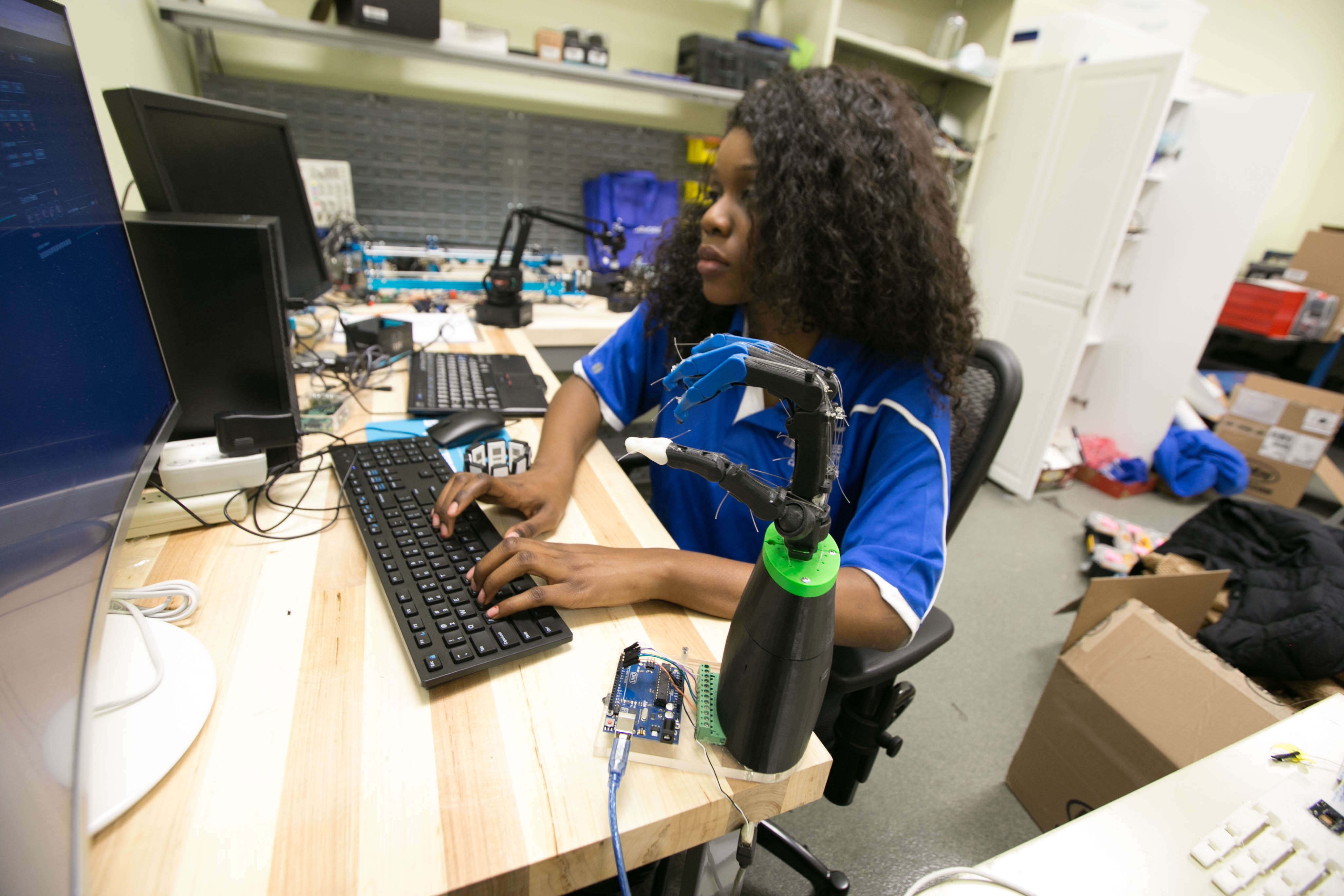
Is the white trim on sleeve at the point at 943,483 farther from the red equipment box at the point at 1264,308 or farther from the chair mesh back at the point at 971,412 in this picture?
the red equipment box at the point at 1264,308

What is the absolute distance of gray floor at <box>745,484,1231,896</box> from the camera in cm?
127

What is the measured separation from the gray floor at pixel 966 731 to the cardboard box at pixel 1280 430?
52.4 inches

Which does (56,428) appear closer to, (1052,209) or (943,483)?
(943,483)

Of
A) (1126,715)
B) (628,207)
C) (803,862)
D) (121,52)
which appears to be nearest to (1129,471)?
(1126,715)

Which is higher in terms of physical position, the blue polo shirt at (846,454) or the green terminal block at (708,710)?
the blue polo shirt at (846,454)

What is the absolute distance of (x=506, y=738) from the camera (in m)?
0.52

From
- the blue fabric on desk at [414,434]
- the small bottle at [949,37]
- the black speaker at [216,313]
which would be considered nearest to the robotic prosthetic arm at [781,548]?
the blue fabric on desk at [414,434]

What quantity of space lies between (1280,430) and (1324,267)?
4.98ft

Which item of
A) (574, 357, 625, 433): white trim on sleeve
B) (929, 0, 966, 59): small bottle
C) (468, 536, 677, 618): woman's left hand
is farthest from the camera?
(929, 0, 966, 59): small bottle

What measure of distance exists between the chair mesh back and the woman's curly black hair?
0.27 feet

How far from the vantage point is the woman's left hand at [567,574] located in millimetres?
643

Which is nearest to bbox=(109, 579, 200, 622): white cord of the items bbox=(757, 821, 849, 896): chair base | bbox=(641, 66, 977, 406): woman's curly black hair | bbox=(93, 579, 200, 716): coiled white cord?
bbox=(93, 579, 200, 716): coiled white cord

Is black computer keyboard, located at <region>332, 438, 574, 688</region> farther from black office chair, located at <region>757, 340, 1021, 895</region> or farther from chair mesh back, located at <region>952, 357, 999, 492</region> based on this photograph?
chair mesh back, located at <region>952, 357, 999, 492</region>

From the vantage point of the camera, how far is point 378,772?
1.58 ft
